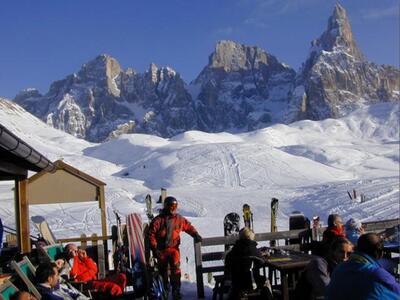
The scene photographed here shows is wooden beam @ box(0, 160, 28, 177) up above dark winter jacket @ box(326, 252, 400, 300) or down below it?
above

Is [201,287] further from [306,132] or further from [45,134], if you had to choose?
[45,134]

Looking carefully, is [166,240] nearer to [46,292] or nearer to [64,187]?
[46,292]

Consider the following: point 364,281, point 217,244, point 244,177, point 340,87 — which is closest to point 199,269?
point 217,244

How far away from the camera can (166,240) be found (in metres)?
6.93

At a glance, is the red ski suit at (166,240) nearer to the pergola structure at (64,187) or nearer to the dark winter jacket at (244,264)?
the dark winter jacket at (244,264)

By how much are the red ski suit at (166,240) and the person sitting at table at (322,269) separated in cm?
238

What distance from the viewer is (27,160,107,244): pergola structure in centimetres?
1092

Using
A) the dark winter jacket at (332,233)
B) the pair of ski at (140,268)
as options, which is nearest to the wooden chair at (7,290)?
the pair of ski at (140,268)

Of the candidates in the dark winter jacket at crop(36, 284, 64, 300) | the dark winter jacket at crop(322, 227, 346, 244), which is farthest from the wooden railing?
the dark winter jacket at crop(36, 284, 64, 300)

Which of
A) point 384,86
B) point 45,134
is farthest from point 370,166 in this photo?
point 384,86

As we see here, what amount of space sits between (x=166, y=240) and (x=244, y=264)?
66.1 inches

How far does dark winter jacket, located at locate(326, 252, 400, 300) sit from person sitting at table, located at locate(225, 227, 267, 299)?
229 cm

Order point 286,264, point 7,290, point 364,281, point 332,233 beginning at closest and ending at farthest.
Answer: point 364,281 < point 7,290 < point 286,264 < point 332,233

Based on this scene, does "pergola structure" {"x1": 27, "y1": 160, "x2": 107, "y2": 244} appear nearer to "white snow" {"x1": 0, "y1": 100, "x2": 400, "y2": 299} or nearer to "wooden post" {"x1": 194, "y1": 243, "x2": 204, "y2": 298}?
"white snow" {"x1": 0, "y1": 100, "x2": 400, "y2": 299}
